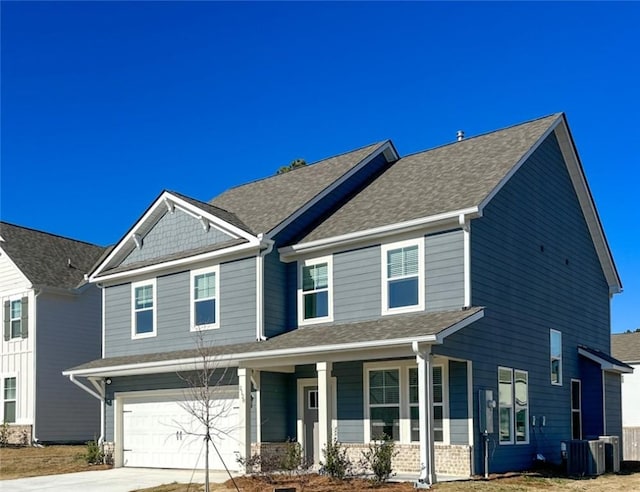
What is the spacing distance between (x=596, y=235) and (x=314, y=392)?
436 inches

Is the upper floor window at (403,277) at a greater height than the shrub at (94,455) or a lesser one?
greater

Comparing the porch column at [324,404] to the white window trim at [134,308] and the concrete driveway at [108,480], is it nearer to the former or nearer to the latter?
the concrete driveway at [108,480]

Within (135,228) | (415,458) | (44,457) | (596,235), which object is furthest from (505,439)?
(44,457)

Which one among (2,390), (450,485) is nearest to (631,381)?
(450,485)

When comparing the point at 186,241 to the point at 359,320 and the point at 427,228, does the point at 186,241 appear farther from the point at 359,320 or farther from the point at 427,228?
the point at 427,228

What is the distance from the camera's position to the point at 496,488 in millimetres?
15477

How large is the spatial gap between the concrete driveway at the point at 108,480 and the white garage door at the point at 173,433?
473mm

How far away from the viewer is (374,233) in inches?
755

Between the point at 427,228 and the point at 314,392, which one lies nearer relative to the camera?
the point at 427,228

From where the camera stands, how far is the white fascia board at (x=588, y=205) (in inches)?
914

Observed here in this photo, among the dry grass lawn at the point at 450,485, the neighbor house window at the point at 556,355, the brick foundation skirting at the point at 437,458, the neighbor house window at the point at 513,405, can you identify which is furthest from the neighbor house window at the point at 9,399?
the neighbor house window at the point at 556,355

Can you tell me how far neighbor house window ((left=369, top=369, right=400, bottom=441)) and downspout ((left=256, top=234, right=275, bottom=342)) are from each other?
3.22 meters

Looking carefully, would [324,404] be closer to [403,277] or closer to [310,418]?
[310,418]

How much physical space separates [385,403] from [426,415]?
2746 mm
